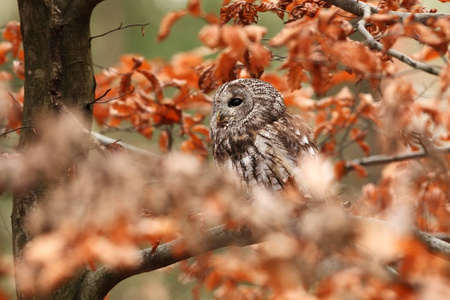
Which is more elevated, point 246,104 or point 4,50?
point 4,50

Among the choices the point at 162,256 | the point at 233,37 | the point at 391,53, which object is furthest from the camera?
the point at 162,256

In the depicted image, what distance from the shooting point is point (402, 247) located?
116cm

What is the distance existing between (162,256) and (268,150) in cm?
95

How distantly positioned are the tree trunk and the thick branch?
0.33ft

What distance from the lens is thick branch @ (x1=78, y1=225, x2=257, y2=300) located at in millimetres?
1838

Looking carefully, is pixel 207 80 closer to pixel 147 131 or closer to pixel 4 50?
pixel 147 131

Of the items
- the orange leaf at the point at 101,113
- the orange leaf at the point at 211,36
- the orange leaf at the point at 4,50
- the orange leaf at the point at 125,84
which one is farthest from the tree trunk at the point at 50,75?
the orange leaf at the point at 101,113

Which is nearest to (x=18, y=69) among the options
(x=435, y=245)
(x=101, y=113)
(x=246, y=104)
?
(x=101, y=113)

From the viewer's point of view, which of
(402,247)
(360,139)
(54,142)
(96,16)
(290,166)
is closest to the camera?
(402,247)

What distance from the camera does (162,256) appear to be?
74.6 inches

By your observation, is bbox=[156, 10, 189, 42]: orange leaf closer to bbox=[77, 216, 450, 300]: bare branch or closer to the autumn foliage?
the autumn foliage

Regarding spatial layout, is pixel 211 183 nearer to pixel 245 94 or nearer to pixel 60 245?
pixel 60 245

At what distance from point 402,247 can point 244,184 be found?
1.52 m

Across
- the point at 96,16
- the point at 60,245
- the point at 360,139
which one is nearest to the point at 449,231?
the point at 360,139
